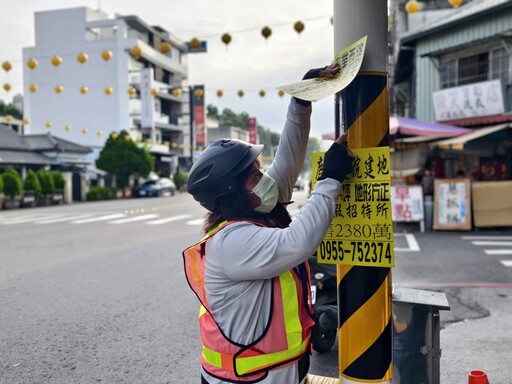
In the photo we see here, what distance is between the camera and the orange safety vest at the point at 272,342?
187 centimetres

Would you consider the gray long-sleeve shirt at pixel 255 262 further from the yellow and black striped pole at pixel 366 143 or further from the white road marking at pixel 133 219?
the white road marking at pixel 133 219

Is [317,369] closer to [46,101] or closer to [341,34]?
[341,34]

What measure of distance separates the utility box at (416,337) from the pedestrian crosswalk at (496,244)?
20.9ft

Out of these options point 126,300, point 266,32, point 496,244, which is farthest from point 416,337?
point 266,32

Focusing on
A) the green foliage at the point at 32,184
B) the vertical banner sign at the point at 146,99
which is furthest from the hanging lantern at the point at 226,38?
the vertical banner sign at the point at 146,99

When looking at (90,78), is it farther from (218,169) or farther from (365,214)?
(365,214)

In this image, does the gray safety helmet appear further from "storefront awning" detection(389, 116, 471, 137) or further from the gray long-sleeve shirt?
"storefront awning" detection(389, 116, 471, 137)

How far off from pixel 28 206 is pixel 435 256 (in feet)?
76.8

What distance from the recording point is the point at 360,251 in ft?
6.57

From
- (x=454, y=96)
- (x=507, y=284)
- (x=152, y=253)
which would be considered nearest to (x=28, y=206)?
(x=152, y=253)

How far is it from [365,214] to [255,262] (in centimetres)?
51

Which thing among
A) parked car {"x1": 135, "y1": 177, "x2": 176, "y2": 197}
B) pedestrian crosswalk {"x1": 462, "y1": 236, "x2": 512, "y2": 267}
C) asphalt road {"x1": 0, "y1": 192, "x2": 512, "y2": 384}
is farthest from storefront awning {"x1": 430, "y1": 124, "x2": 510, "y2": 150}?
parked car {"x1": 135, "y1": 177, "x2": 176, "y2": 197}

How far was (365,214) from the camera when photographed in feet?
6.44

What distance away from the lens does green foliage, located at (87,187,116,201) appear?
33.2 m
